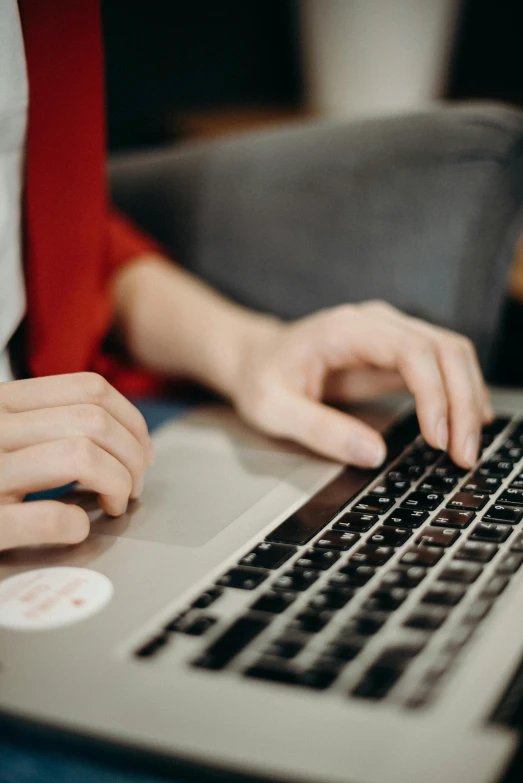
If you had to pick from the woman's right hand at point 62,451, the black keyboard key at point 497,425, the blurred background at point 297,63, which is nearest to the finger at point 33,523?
the woman's right hand at point 62,451

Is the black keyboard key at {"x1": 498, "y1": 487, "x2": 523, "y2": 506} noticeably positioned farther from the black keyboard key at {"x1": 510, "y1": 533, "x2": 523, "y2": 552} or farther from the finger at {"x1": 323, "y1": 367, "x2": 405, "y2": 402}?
the finger at {"x1": 323, "y1": 367, "x2": 405, "y2": 402}

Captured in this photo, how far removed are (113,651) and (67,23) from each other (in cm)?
49

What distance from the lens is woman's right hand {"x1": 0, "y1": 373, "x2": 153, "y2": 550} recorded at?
407 mm

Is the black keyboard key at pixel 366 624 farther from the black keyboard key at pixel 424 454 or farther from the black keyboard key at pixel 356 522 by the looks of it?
the black keyboard key at pixel 424 454

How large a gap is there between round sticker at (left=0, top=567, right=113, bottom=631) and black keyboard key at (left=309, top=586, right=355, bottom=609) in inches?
4.0

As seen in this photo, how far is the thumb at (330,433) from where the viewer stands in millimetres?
523

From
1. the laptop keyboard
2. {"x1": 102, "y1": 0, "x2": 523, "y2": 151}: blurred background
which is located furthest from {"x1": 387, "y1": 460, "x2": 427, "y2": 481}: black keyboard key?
{"x1": 102, "y1": 0, "x2": 523, "y2": 151}: blurred background

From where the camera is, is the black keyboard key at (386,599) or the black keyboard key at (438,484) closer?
the black keyboard key at (386,599)

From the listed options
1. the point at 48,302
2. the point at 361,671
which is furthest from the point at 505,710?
the point at 48,302

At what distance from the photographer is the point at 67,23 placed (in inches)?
23.9

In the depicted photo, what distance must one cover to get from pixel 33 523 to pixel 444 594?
21 cm

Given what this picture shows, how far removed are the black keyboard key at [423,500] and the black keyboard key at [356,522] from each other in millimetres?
27

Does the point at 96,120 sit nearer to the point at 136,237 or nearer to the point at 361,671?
the point at 136,237

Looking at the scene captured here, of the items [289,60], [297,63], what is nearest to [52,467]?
[297,63]
